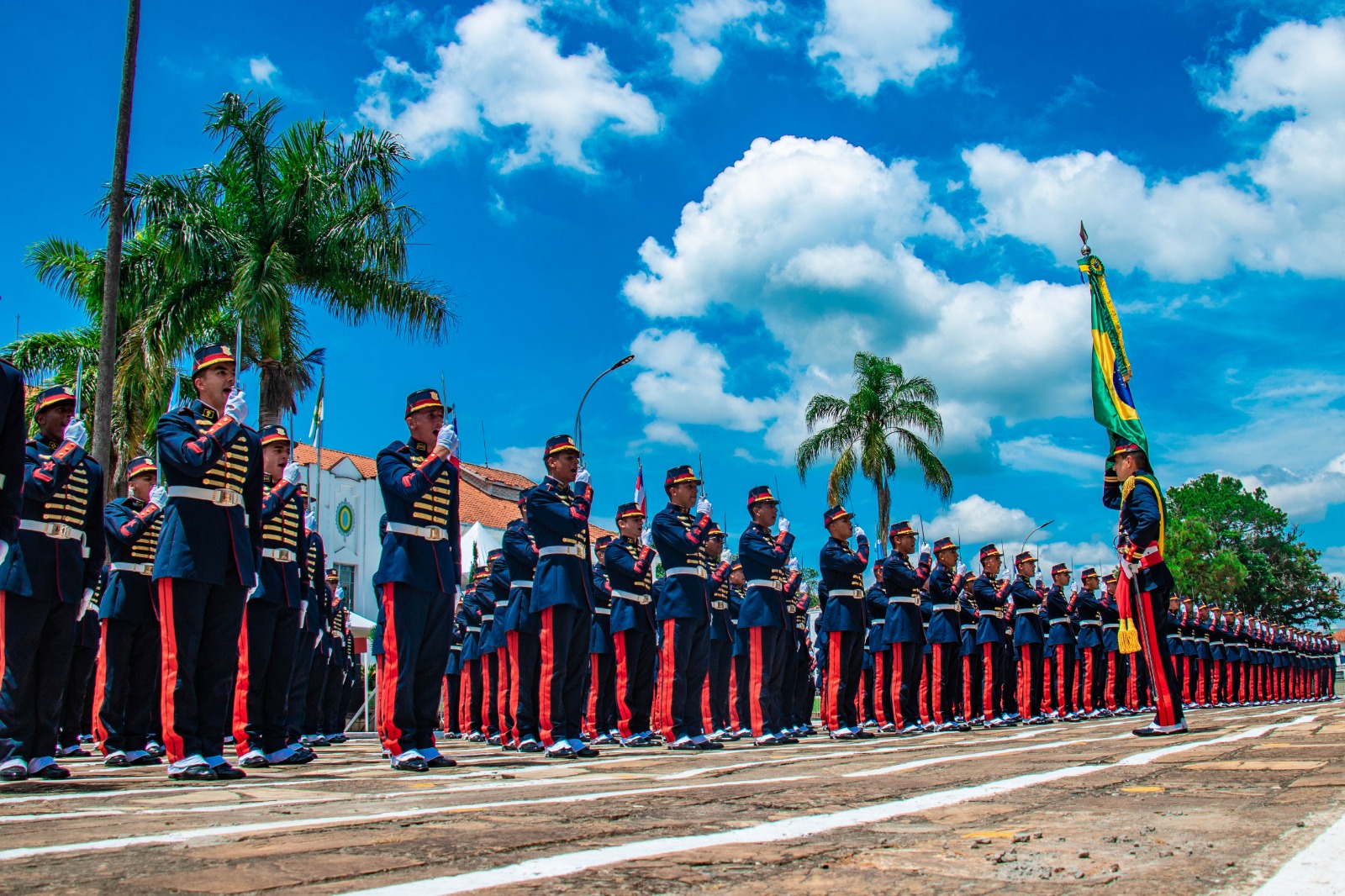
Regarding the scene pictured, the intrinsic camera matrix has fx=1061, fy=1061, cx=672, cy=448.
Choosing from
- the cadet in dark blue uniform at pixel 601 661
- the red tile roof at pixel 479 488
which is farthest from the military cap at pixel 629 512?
the red tile roof at pixel 479 488

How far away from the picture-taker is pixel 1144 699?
14961 millimetres

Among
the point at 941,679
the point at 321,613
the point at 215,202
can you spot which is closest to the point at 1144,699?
the point at 941,679

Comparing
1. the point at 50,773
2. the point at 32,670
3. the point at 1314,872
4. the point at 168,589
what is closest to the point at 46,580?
the point at 32,670

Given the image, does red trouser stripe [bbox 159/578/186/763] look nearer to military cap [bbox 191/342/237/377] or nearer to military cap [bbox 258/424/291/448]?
military cap [bbox 191/342/237/377]

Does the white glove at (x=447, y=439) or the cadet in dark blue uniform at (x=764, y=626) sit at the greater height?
the white glove at (x=447, y=439)

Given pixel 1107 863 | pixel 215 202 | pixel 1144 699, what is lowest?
pixel 1144 699

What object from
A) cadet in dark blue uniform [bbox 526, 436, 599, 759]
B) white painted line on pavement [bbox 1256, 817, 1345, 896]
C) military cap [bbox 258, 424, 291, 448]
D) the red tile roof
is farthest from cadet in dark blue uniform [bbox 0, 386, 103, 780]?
the red tile roof

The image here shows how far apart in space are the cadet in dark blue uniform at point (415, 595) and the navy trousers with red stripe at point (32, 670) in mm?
1653

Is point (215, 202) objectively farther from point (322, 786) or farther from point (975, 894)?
point (975, 894)

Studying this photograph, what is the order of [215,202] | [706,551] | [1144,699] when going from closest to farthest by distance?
[706,551], [1144,699], [215,202]

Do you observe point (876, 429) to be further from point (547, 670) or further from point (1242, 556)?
point (1242, 556)

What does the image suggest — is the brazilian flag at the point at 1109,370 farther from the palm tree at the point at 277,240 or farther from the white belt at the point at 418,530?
the palm tree at the point at 277,240

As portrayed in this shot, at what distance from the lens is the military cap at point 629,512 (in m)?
10.6

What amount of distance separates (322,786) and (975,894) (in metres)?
3.29
